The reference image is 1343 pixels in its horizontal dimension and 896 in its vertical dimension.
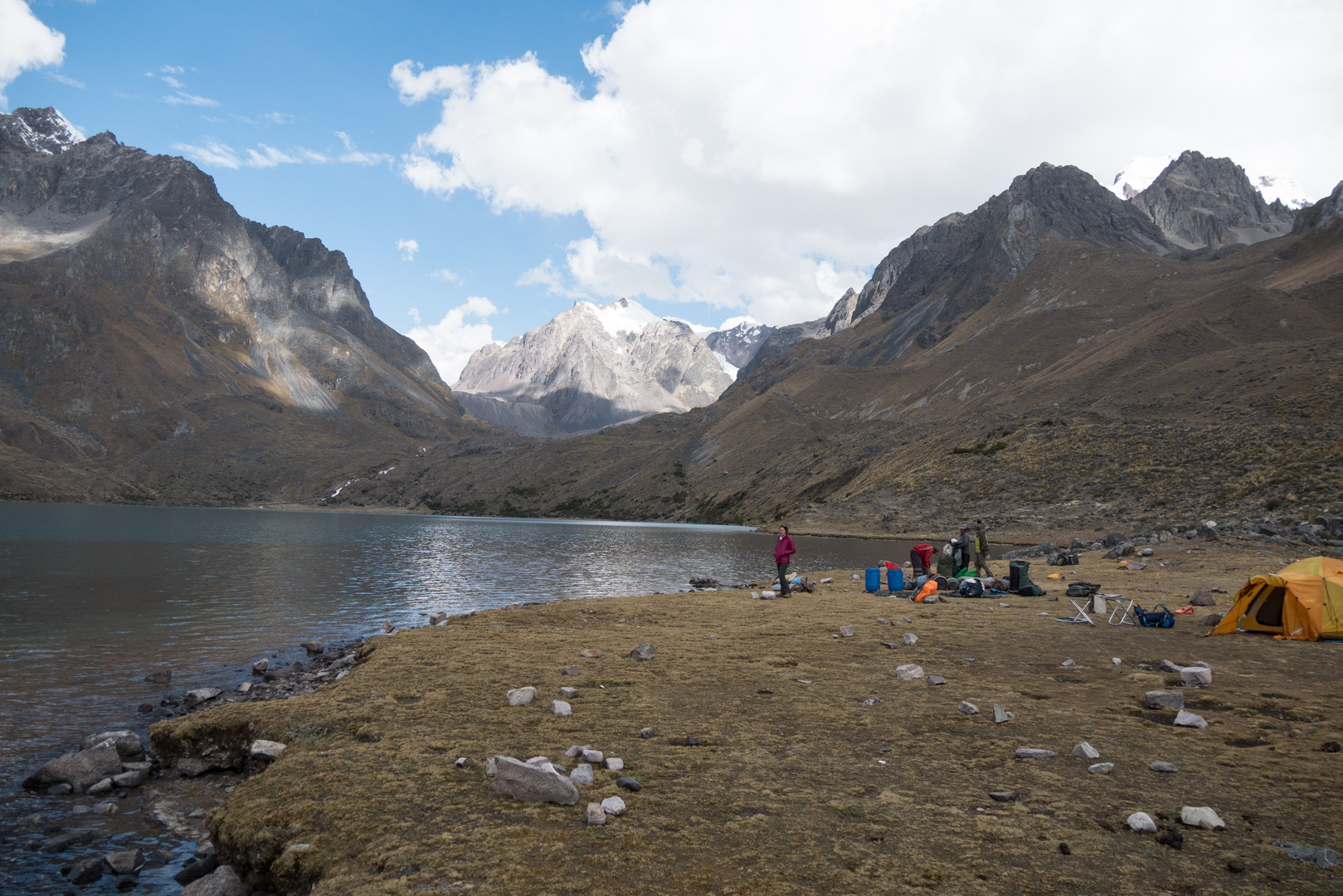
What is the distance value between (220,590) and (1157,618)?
4627cm

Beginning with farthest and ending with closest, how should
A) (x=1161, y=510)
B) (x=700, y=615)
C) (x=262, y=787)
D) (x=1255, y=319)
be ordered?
(x=1255, y=319) → (x=1161, y=510) → (x=700, y=615) → (x=262, y=787)

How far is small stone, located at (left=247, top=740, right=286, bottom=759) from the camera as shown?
1153cm

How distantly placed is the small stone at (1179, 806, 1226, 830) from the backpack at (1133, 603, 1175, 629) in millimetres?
15040

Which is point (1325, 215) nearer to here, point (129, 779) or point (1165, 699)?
point (1165, 699)

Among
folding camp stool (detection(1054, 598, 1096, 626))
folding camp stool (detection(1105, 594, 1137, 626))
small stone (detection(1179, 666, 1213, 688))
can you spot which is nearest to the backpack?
folding camp stool (detection(1105, 594, 1137, 626))

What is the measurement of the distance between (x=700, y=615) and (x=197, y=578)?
1490 inches

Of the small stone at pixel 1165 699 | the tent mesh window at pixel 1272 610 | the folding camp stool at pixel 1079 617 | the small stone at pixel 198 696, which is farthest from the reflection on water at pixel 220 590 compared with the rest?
the tent mesh window at pixel 1272 610

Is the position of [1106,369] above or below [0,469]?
above

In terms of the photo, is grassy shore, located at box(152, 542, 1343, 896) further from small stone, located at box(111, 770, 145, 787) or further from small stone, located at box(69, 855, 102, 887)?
small stone, located at box(69, 855, 102, 887)

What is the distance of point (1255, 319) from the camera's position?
415 ft

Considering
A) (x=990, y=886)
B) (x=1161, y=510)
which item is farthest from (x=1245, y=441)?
(x=990, y=886)

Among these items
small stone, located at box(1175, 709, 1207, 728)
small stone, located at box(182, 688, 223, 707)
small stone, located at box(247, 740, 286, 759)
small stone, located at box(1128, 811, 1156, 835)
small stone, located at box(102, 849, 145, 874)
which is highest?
small stone, located at box(1175, 709, 1207, 728)

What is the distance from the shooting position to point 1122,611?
2298cm

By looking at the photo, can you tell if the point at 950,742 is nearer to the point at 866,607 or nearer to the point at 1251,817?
the point at 1251,817
